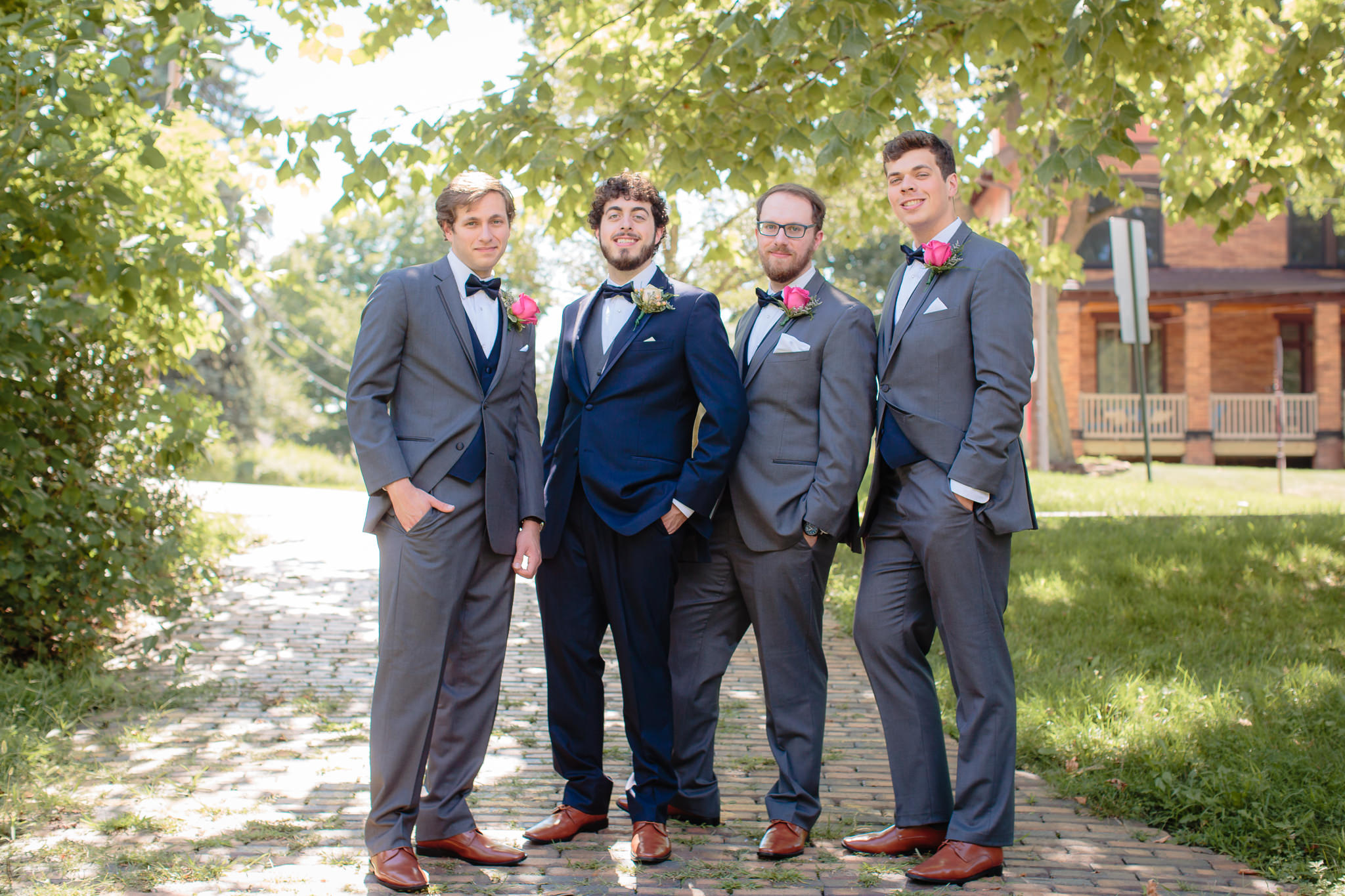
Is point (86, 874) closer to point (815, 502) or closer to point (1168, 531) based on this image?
point (815, 502)

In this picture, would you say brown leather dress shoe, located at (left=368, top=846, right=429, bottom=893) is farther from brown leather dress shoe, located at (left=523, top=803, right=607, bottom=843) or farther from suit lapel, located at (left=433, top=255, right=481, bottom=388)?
suit lapel, located at (left=433, top=255, right=481, bottom=388)

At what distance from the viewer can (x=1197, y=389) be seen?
25250 mm

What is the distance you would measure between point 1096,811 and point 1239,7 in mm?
8944

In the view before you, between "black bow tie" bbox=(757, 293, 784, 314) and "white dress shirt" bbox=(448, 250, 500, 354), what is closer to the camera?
"white dress shirt" bbox=(448, 250, 500, 354)

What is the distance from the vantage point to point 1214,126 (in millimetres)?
7773

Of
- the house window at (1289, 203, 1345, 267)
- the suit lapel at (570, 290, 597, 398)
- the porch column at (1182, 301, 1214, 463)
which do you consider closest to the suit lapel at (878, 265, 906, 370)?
the suit lapel at (570, 290, 597, 398)

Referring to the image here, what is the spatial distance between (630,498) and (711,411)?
0.44m

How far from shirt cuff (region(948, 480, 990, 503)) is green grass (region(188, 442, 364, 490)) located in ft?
71.5

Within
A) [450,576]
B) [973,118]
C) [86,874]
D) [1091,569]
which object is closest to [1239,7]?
[973,118]

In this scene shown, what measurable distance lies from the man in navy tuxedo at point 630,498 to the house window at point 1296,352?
2720cm

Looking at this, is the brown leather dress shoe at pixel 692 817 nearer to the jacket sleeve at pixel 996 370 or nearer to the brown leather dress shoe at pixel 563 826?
the brown leather dress shoe at pixel 563 826

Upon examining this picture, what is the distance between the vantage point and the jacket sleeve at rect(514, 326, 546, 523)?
4066 mm

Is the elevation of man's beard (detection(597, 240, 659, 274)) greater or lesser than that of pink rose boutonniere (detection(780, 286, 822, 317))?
greater

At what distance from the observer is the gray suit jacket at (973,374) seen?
371 cm
